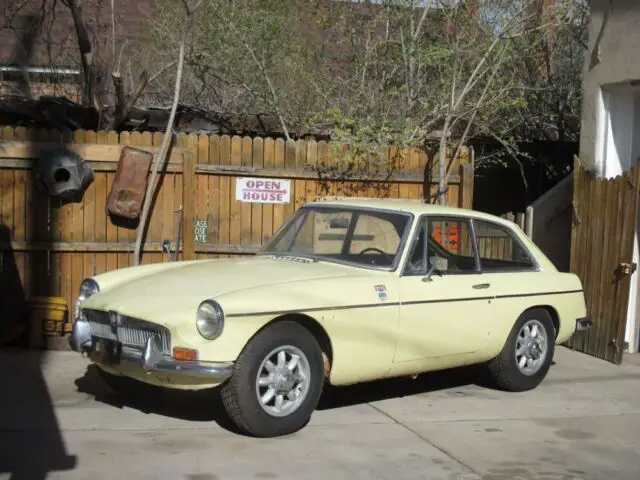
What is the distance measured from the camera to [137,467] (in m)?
5.00

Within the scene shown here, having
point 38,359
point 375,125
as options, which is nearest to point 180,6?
point 375,125

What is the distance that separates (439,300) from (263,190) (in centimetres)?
332

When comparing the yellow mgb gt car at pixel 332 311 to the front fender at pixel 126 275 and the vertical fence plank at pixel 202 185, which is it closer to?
the front fender at pixel 126 275

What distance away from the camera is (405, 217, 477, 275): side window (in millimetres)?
6613

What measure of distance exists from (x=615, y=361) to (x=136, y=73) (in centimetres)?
1033

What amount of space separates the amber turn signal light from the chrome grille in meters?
0.07

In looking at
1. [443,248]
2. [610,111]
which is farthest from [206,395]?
[610,111]

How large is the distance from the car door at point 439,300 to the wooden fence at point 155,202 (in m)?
2.64

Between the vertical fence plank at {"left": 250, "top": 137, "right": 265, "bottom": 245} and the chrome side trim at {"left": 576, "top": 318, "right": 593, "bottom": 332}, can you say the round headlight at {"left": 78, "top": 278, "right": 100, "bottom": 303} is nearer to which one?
the vertical fence plank at {"left": 250, "top": 137, "right": 265, "bottom": 245}

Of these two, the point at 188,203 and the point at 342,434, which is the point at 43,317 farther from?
the point at 342,434

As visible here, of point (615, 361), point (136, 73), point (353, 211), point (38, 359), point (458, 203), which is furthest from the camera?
point (136, 73)

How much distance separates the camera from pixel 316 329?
5.87m

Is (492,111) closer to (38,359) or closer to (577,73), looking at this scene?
(577,73)

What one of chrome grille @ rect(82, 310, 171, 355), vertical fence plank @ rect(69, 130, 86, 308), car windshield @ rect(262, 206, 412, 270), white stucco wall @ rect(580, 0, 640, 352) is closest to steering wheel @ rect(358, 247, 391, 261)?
car windshield @ rect(262, 206, 412, 270)
